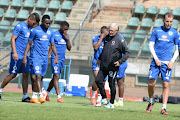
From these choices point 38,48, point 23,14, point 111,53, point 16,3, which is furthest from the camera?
point 16,3

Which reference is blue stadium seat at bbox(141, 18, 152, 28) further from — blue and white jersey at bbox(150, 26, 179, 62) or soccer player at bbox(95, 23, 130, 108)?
blue and white jersey at bbox(150, 26, 179, 62)

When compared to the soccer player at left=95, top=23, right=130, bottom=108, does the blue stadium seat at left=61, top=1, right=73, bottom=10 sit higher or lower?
higher

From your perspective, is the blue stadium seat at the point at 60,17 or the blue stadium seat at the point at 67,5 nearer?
the blue stadium seat at the point at 60,17

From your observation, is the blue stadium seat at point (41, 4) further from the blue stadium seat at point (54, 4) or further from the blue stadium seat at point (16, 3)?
the blue stadium seat at point (16, 3)

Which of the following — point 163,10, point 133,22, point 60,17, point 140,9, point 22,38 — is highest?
point 140,9

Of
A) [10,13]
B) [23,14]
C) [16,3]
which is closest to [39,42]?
[23,14]

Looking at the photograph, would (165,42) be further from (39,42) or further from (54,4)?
(54,4)

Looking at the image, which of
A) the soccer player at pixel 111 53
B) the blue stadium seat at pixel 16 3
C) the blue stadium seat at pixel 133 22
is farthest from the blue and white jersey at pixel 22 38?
the blue stadium seat at pixel 16 3

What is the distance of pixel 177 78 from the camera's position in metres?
17.0

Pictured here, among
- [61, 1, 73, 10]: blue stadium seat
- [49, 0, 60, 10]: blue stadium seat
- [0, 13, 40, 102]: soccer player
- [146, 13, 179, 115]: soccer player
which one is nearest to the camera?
[146, 13, 179, 115]: soccer player

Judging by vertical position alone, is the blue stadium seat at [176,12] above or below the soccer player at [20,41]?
above

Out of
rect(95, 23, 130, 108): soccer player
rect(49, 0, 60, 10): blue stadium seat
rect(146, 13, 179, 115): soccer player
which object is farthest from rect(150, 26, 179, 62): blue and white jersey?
rect(49, 0, 60, 10): blue stadium seat

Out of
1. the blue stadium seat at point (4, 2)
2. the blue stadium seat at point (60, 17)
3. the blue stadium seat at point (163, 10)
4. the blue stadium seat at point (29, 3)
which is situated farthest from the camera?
the blue stadium seat at point (4, 2)

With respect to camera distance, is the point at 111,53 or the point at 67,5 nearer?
the point at 111,53
